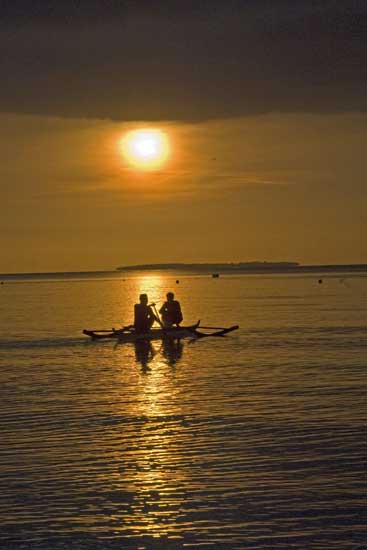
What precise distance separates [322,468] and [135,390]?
13.9m

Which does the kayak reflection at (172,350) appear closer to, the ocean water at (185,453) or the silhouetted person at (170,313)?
the silhouetted person at (170,313)

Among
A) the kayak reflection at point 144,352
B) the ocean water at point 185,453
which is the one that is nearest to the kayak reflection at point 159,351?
the kayak reflection at point 144,352

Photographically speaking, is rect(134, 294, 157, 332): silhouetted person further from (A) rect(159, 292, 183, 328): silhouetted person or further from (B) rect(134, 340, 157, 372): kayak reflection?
(B) rect(134, 340, 157, 372): kayak reflection

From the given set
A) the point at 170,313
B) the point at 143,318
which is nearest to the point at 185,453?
the point at 143,318

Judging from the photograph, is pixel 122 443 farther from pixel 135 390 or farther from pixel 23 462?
pixel 135 390

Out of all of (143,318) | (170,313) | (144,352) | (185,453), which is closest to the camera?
(185,453)

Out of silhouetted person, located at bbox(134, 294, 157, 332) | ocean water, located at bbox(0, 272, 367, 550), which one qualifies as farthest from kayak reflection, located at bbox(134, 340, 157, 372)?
silhouetted person, located at bbox(134, 294, 157, 332)

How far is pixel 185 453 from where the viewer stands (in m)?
19.7

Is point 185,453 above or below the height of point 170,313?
below

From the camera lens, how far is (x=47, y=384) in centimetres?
3294

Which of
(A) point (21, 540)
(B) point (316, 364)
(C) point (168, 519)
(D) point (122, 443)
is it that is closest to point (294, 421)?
(D) point (122, 443)

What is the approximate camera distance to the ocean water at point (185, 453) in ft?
46.9

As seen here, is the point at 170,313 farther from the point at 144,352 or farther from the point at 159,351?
the point at 144,352

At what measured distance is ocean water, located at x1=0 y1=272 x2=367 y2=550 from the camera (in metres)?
14.3
